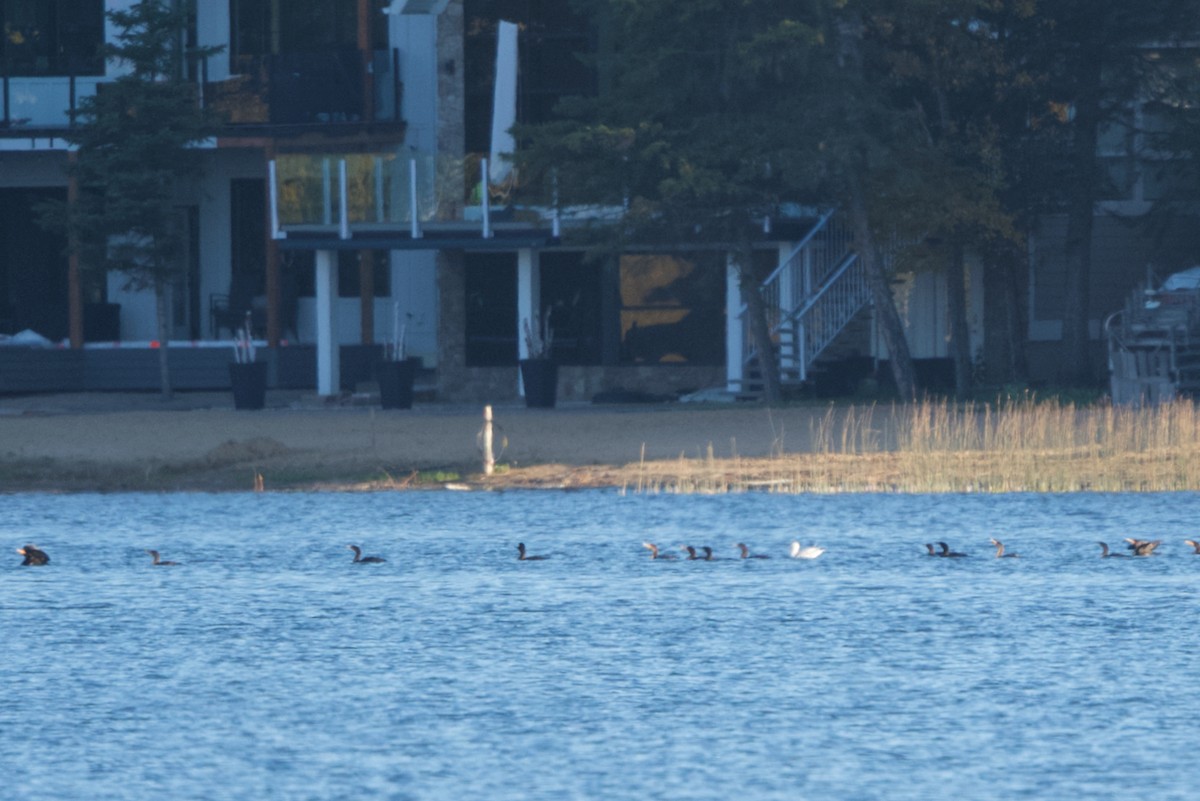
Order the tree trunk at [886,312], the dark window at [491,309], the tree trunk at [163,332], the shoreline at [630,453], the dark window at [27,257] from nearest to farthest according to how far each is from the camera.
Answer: the shoreline at [630,453] < the tree trunk at [886,312] < the tree trunk at [163,332] < the dark window at [491,309] < the dark window at [27,257]

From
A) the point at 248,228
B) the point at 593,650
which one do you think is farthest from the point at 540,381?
the point at 593,650

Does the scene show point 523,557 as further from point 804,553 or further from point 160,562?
point 160,562

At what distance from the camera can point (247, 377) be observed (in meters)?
31.0

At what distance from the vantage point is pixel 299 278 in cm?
3550

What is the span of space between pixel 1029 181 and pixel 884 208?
2.34 metres

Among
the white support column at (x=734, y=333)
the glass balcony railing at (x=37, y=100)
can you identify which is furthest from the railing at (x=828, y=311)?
the glass balcony railing at (x=37, y=100)

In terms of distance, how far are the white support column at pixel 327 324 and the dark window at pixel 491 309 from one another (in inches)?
85.2

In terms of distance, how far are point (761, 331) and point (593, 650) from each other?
1354cm

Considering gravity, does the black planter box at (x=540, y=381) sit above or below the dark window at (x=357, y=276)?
below

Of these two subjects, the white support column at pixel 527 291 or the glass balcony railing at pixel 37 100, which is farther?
the glass balcony railing at pixel 37 100

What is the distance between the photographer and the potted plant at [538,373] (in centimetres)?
3095

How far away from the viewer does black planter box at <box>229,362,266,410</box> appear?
31.0 metres

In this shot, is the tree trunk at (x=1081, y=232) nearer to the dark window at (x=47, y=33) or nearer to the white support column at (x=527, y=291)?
the white support column at (x=527, y=291)

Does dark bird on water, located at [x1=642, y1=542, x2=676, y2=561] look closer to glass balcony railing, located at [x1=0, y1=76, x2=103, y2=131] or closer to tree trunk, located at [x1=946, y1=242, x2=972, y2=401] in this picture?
tree trunk, located at [x1=946, y1=242, x2=972, y2=401]
